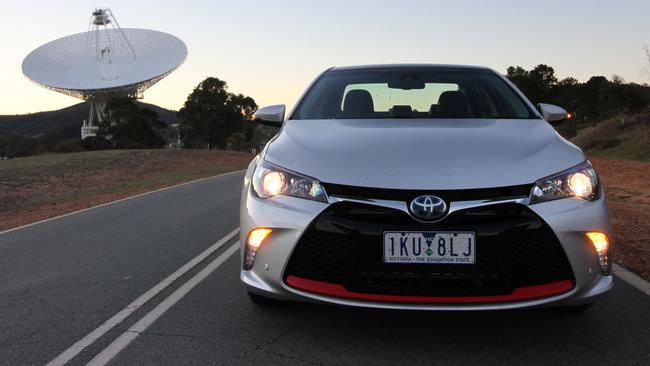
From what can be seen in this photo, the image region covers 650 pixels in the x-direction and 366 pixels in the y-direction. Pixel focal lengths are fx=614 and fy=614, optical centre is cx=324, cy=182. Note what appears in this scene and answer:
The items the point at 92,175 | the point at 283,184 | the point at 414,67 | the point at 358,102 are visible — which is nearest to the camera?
the point at 283,184

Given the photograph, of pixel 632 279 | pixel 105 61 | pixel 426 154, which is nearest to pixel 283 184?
pixel 426 154

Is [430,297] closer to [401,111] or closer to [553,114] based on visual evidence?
[401,111]

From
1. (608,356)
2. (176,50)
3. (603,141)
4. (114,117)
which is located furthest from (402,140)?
(114,117)

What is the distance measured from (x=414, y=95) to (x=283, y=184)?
7.05ft

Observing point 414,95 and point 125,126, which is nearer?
point 414,95

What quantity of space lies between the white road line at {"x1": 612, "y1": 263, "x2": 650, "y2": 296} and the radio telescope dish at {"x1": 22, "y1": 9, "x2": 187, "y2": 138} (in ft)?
174

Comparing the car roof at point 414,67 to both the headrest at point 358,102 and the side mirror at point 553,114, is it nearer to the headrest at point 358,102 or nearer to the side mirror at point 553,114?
the headrest at point 358,102

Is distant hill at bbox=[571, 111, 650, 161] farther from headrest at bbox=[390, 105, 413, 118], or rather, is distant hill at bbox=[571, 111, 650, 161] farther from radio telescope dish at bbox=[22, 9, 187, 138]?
radio telescope dish at bbox=[22, 9, 187, 138]

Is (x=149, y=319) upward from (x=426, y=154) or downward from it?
downward

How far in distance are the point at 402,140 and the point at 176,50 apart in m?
55.4

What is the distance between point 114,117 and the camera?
67.8 m

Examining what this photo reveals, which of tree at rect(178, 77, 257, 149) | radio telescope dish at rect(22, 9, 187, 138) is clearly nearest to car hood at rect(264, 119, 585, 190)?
radio telescope dish at rect(22, 9, 187, 138)

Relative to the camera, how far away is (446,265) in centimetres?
304

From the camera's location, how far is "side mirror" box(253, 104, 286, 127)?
486 centimetres
